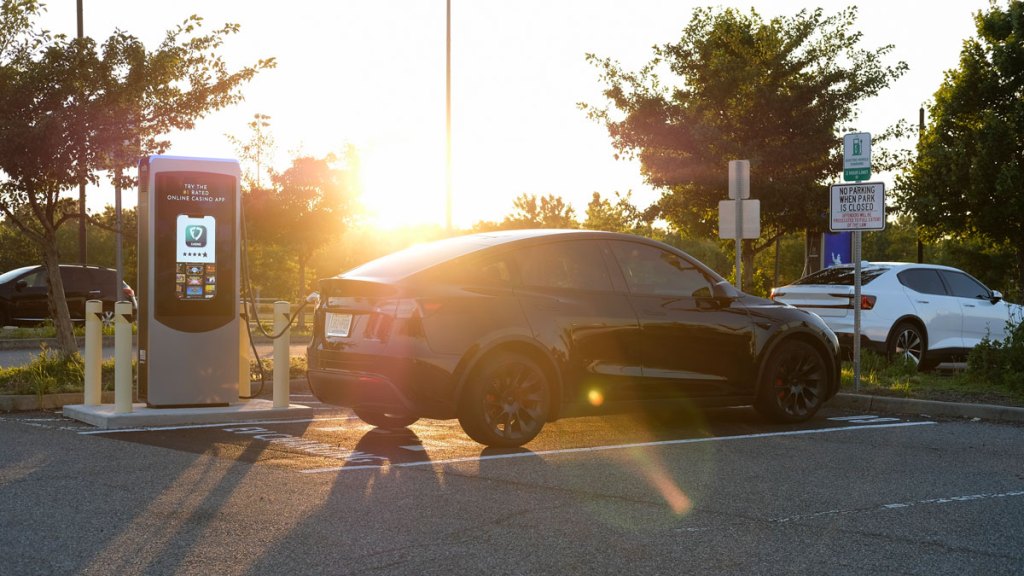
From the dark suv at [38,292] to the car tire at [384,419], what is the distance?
1535 centimetres

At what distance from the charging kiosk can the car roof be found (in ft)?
7.02

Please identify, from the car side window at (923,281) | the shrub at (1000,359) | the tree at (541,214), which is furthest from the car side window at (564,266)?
the tree at (541,214)

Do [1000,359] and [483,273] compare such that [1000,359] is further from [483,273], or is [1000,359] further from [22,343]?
[22,343]

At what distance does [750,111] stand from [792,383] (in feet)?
58.8

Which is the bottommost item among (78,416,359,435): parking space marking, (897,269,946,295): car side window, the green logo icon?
(78,416,359,435): parking space marking

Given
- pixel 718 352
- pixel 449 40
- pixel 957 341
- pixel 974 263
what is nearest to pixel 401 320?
pixel 718 352

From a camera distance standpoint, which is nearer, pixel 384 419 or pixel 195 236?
pixel 384 419

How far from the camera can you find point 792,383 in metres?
9.85

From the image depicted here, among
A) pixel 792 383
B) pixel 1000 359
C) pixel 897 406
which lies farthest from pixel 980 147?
pixel 792 383

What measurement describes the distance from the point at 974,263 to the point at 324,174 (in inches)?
891

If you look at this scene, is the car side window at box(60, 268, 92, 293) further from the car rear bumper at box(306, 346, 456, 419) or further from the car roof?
the car rear bumper at box(306, 346, 456, 419)

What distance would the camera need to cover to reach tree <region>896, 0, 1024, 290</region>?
26016mm

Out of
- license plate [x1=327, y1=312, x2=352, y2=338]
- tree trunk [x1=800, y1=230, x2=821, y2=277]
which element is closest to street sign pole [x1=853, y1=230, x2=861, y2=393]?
license plate [x1=327, y1=312, x2=352, y2=338]

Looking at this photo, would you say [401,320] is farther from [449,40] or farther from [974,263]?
[974,263]
